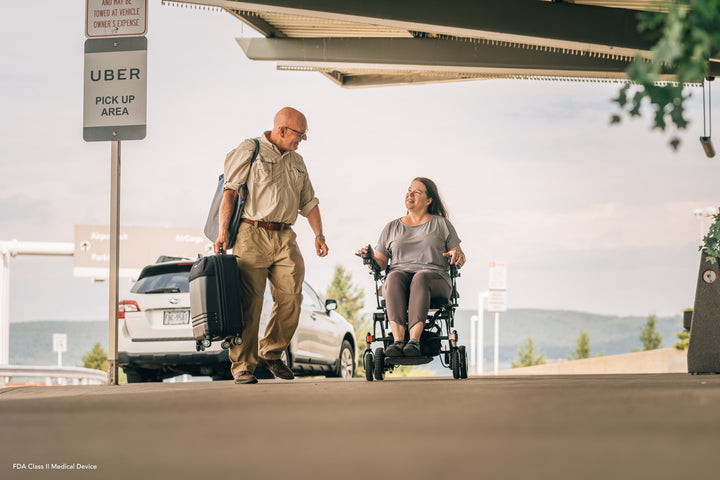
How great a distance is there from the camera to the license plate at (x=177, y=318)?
11.8 metres

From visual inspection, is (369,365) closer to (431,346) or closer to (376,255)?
(431,346)

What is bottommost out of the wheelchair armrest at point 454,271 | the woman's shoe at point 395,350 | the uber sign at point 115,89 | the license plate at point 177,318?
the woman's shoe at point 395,350

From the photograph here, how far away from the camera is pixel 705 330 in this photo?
10430mm

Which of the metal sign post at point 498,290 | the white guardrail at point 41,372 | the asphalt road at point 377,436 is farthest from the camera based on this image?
the metal sign post at point 498,290

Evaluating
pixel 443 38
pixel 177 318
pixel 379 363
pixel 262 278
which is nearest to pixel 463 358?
pixel 379 363

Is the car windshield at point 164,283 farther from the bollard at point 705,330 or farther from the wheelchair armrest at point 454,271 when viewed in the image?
the bollard at point 705,330

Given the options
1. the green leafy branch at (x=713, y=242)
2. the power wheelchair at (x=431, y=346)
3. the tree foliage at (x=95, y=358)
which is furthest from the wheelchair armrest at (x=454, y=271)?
the tree foliage at (x=95, y=358)

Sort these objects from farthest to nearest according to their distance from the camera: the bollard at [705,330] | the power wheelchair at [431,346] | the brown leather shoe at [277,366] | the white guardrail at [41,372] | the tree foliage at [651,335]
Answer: the tree foliage at [651,335] < the white guardrail at [41,372] < the bollard at [705,330] < the power wheelchair at [431,346] < the brown leather shoe at [277,366]

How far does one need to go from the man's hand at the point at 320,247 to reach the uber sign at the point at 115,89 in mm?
1646

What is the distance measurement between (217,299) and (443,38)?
26.3ft

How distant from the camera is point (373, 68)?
51.6ft

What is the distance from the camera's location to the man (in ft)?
→ 28.9

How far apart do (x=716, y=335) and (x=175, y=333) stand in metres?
5.26

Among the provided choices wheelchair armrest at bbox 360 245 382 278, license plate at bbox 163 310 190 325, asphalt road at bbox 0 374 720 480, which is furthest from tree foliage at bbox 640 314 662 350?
asphalt road at bbox 0 374 720 480
